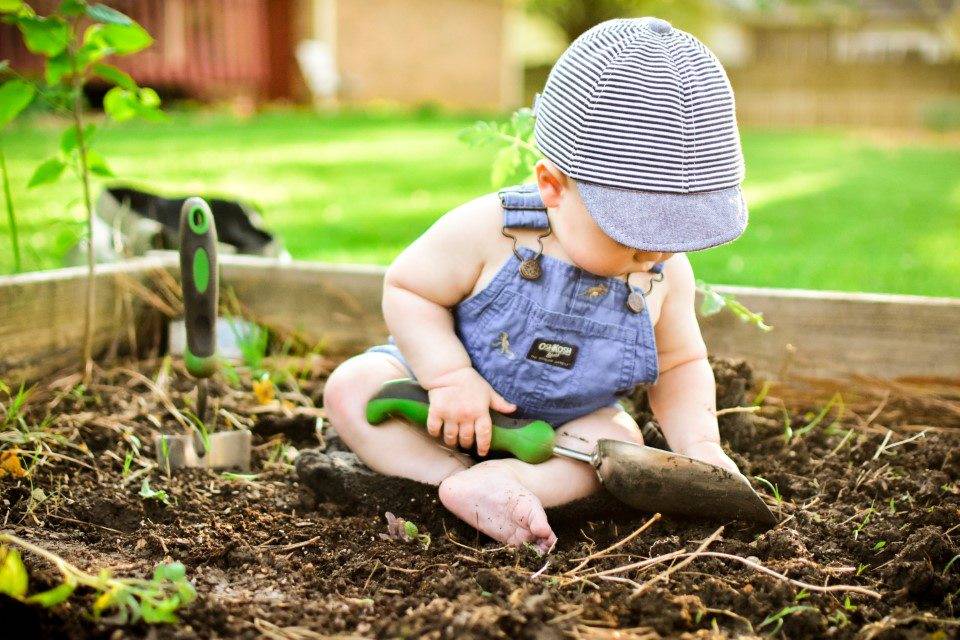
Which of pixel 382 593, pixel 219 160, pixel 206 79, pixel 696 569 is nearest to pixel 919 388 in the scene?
pixel 696 569

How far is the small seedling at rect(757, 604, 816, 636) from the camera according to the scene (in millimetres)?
1352

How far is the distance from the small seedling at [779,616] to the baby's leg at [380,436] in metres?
0.66

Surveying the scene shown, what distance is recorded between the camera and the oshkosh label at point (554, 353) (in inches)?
71.4

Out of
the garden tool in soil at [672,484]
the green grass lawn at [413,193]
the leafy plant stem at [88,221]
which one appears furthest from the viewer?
the green grass lawn at [413,193]

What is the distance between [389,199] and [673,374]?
12.3 ft

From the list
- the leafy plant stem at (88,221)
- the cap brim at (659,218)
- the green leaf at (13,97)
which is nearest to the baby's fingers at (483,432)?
the cap brim at (659,218)

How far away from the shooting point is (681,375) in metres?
1.95

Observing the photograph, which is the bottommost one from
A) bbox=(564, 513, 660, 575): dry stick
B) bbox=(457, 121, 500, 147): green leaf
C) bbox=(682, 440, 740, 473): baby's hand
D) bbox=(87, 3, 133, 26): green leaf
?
bbox=(564, 513, 660, 575): dry stick

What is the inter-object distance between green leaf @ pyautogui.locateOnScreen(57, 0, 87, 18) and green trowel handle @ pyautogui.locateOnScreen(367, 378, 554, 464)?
0.95 metres

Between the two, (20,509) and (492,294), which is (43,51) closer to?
(20,509)

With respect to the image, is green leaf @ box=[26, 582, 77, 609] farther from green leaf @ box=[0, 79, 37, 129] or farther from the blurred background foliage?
the blurred background foliage

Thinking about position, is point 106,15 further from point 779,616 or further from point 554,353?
point 779,616

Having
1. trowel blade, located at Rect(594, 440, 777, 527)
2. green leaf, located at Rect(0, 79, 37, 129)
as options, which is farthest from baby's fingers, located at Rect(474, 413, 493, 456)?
green leaf, located at Rect(0, 79, 37, 129)

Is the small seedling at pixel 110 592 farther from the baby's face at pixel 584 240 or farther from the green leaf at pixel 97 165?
the green leaf at pixel 97 165
